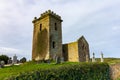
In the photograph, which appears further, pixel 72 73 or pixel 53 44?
pixel 53 44

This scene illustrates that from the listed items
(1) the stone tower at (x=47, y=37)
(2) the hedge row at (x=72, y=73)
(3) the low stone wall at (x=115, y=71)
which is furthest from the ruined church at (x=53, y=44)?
(2) the hedge row at (x=72, y=73)

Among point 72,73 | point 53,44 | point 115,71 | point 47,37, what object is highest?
point 47,37

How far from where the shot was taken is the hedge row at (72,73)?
39.5 feet

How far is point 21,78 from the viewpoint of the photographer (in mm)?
11344

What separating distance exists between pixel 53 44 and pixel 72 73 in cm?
1814

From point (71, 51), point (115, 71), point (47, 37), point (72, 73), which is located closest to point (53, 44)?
point (47, 37)

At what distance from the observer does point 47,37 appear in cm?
3247

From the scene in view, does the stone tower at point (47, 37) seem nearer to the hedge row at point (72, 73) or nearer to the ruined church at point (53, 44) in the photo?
the ruined church at point (53, 44)

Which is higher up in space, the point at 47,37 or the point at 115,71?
the point at 47,37

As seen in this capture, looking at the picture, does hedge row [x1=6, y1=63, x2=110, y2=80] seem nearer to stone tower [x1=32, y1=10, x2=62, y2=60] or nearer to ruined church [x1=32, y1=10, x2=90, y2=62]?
ruined church [x1=32, y1=10, x2=90, y2=62]

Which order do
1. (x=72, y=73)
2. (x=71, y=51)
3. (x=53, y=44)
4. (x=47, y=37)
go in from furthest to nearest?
1. (x=71, y=51)
2. (x=53, y=44)
3. (x=47, y=37)
4. (x=72, y=73)

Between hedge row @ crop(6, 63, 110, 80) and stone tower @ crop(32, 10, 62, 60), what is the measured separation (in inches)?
531

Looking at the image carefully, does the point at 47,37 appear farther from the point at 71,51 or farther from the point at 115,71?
the point at 115,71

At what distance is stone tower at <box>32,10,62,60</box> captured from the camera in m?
32.1
